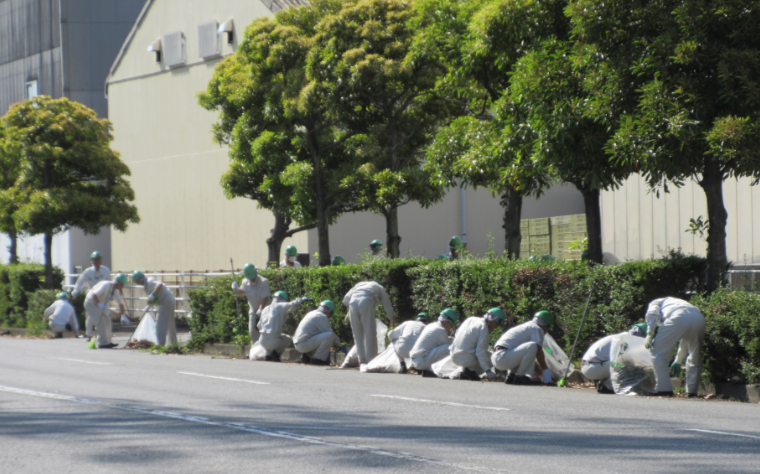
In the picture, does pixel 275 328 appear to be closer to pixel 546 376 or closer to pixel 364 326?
pixel 364 326

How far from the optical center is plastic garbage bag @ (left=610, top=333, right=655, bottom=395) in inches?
457

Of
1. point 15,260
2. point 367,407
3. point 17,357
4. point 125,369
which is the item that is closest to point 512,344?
point 367,407

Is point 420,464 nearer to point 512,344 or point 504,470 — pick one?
point 504,470

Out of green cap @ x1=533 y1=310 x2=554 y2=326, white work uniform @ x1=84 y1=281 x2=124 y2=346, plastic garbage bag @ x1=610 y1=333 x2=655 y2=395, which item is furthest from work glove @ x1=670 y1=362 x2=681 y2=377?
white work uniform @ x1=84 y1=281 x2=124 y2=346

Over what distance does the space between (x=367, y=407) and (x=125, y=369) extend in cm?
636

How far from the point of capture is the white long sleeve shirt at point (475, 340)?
13.4 meters

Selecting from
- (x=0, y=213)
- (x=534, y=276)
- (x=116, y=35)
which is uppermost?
(x=116, y=35)

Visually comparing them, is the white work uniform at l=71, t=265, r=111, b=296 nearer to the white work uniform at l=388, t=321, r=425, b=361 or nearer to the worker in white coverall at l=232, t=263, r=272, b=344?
the worker in white coverall at l=232, t=263, r=272, b=344

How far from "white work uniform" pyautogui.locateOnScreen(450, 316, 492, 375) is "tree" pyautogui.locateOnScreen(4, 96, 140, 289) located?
15.2 m

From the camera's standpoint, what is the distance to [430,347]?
1407 centimetres

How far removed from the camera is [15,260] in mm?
31625

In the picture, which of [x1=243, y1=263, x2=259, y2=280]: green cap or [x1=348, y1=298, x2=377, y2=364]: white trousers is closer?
[x1=348, y1=298, x2=377, y2=364]: white trousers

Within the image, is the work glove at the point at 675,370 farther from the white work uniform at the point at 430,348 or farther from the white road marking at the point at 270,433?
the white road marking at the point at 270,433

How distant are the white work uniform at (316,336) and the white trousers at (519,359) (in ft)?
13.8
